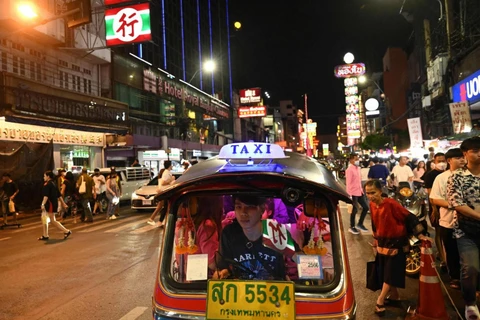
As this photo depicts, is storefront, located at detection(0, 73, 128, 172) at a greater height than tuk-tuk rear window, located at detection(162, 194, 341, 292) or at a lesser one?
greater

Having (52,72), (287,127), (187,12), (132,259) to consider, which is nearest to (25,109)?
(52,72)

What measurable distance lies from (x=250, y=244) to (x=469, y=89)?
53.8 feet

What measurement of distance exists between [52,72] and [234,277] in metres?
20.5

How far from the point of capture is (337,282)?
108 inches

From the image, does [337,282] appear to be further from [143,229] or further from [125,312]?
[143,229]

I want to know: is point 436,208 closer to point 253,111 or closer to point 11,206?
point 11,206

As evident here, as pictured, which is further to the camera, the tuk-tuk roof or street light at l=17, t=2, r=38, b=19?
street light at l=17, t=2, r=38, b=19

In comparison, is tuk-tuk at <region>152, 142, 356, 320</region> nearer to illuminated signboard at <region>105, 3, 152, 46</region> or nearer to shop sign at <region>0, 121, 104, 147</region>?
shop sign at <region>0, 121, 104, 147</region>

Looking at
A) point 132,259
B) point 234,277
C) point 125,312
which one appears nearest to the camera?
point 234,277

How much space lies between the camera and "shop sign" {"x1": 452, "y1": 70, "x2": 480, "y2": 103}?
15.3 m

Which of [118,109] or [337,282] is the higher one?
[118,109]

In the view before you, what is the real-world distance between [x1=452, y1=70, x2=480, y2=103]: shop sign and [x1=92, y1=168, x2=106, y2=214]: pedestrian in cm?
1480

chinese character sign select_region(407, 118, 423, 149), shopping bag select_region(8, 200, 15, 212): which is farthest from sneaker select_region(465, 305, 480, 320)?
chinese character sign select_region(407, 118, 423, 149)

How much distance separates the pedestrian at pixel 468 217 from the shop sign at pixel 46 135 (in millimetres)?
17423
